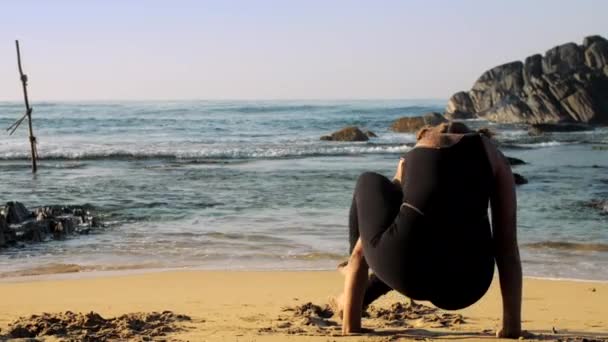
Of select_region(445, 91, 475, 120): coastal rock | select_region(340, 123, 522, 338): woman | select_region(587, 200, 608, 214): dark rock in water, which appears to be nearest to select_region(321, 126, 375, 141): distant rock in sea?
select_region(587, 200, 608, 214): dark rock in water

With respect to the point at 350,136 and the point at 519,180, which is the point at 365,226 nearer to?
the point at 519,180

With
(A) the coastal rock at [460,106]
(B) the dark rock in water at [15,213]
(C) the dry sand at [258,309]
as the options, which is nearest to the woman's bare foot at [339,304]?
(C) the dry sand at [258,309]

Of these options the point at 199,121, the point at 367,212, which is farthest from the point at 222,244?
the point at 199,121

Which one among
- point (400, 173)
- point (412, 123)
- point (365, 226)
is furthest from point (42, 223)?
point (412, 123)

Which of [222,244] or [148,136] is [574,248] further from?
[148,136]


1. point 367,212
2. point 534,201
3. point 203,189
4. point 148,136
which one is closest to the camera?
point 367,212

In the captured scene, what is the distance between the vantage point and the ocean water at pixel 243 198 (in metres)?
8.95

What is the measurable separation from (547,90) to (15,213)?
39.9m

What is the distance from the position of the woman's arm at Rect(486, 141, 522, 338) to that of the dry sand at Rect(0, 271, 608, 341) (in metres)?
0.20

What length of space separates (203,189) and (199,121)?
3635 cm

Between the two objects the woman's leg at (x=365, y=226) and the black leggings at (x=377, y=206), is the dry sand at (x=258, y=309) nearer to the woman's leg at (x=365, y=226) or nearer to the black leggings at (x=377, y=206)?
the woman's leg at (x=365, y=226)

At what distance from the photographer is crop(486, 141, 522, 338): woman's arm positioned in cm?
429

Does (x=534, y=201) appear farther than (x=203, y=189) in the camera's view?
No

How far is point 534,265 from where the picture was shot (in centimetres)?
838
